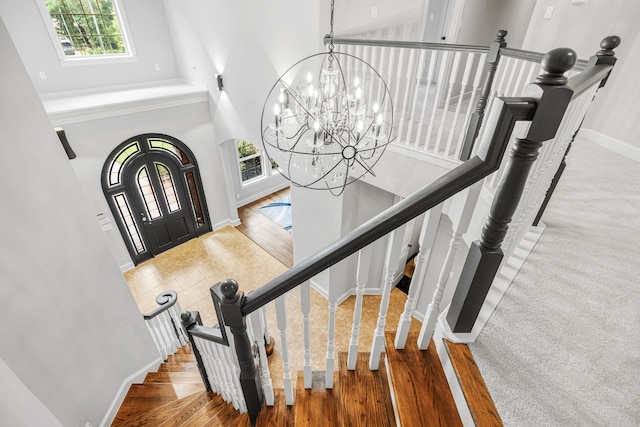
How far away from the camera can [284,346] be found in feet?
4.72

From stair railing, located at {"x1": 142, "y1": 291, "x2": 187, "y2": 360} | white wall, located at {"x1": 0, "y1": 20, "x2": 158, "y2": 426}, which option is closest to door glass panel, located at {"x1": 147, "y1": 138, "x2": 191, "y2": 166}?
stair railing, located at {"x1": 142, "y1": 291, "x2": 187, "y2": 360}

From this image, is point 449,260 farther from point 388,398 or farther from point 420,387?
point 388,398

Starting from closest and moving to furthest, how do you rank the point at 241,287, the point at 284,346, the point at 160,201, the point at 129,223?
the point at 284,346 < the point at 241,287 < the point at 129,223 < the point at 160,201

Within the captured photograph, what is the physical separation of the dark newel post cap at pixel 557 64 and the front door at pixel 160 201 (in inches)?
244

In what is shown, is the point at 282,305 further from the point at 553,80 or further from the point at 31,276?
the point at 31,276

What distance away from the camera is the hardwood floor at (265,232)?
6.36m

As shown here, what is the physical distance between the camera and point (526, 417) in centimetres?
103

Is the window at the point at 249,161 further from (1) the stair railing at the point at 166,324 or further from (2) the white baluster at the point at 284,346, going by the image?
(2) the white baluster at the point at 284,346

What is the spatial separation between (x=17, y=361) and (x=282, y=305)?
2.05m

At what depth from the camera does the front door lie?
18.8ft

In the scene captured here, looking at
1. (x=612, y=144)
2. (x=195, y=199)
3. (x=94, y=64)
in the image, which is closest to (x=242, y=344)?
(x=612, y=144)

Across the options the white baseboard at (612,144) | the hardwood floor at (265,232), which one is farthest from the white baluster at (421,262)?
the hardwood floor at (265,232)

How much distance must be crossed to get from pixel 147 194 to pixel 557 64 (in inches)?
257

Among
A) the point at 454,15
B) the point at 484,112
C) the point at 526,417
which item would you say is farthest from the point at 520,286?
the point at 454,15
